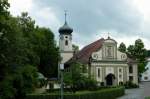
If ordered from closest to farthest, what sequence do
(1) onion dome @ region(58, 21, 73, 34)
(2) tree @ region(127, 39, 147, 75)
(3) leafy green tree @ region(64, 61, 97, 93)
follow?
(3) leafy green tree @ region(64, 61, 97, 93), (1) onion dome @ region(58, 21, 73, 34), (2) tree @ region(127, 39, 147, 75)

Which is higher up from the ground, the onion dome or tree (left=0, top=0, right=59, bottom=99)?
the onion dome

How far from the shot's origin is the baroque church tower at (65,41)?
97188 millimetres

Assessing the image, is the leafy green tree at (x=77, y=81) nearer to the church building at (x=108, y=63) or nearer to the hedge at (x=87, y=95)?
the hedge at (x=87, y=95)

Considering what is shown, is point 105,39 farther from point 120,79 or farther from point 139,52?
point 139,52

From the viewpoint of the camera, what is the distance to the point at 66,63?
100 meters

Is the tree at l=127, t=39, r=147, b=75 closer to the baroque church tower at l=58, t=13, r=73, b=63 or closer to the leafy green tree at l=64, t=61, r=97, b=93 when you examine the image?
the baroque church tower at l=58, t=13, r=73, b=63

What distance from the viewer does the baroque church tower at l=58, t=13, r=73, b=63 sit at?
97188mm

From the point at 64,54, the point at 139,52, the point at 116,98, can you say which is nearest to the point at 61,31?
the point at 64,54

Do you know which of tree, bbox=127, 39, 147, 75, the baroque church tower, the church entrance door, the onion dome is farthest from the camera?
tree, bbox=127, 39, 147, 75

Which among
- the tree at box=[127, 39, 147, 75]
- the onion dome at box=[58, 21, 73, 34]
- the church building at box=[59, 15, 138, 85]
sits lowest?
the church building at box=[59, 15, 138, 85]

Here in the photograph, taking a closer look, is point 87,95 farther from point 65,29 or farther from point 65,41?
point 65,41

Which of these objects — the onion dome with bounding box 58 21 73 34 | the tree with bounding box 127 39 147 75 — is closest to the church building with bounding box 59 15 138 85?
the onion dome with bounding box 58 21 73 34

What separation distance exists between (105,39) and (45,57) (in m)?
13.1

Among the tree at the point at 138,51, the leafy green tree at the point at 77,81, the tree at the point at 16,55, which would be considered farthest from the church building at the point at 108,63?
the tree at the point at 138,51
